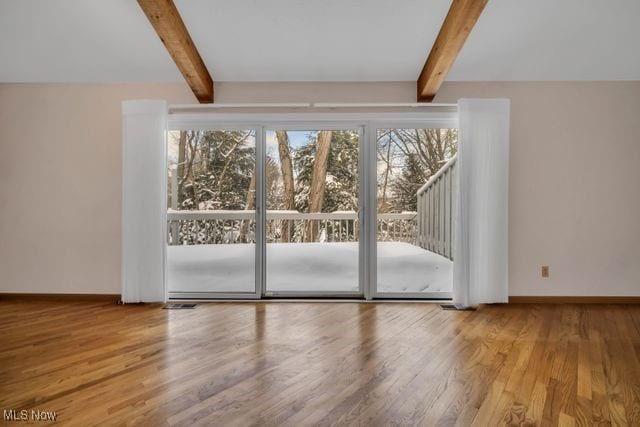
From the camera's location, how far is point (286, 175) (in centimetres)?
356

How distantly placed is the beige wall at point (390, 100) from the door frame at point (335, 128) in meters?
0.18

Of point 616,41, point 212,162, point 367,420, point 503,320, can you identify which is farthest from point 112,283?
point 616,41

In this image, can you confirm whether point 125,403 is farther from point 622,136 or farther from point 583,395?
point 622,136

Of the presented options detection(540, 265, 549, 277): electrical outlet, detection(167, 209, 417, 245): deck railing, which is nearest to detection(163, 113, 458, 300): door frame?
detection(167, 209, 417, 245): deck railing

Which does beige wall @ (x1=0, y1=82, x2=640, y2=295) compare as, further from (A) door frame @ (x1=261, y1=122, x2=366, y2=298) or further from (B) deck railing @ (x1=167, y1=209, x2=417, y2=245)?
(B) deck railing @ (x1=167, y1=209, x2=417, y2=245)

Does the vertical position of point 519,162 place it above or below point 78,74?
below

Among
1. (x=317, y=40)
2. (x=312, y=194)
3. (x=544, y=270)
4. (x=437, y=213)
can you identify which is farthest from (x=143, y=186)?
(x=544, y=270)

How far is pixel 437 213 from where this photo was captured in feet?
11.7

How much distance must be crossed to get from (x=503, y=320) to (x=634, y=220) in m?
1.79

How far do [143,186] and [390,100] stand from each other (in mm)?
2497

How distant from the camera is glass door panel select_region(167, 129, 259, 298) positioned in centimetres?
355
